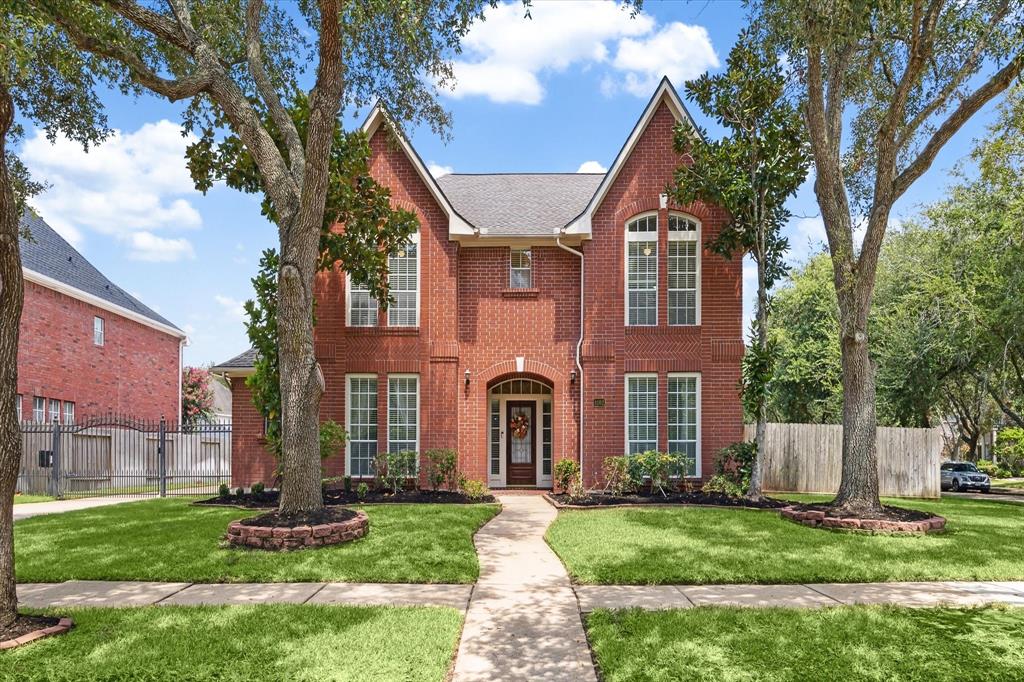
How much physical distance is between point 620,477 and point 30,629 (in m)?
11.8

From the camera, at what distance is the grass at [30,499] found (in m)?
17.9

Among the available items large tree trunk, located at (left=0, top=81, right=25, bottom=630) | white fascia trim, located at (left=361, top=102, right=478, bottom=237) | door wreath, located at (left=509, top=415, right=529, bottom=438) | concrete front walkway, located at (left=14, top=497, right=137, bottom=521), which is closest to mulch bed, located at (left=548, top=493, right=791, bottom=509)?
door wreath, located at (left=509, top=415, right=529, bottom=438)

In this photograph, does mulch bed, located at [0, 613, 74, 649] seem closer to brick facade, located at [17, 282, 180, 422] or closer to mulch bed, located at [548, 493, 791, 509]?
mulch bed, located at [548, 493, 791, 509]

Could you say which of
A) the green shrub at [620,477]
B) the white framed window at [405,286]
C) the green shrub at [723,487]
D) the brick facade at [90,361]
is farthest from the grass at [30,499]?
the green shrub at [723,487]

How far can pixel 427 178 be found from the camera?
16750mm

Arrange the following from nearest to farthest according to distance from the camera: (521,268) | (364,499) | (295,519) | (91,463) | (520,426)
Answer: (295,519)
(364,499)
(521,268)
(520,426)
(91,463)

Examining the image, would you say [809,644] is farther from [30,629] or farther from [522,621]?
[30,629]

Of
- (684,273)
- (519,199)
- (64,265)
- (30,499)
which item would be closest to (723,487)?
(684,273)

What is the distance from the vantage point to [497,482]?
17.8m

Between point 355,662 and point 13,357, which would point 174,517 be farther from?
point 355,662

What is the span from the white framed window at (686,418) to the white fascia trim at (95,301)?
59.0 ft

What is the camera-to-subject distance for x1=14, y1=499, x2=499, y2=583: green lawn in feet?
26.6

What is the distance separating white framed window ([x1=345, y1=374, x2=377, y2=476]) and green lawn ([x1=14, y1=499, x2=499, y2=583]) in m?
3.91

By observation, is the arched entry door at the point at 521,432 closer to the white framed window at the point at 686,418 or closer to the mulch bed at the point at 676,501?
the mulch bed at the point at 676,501
